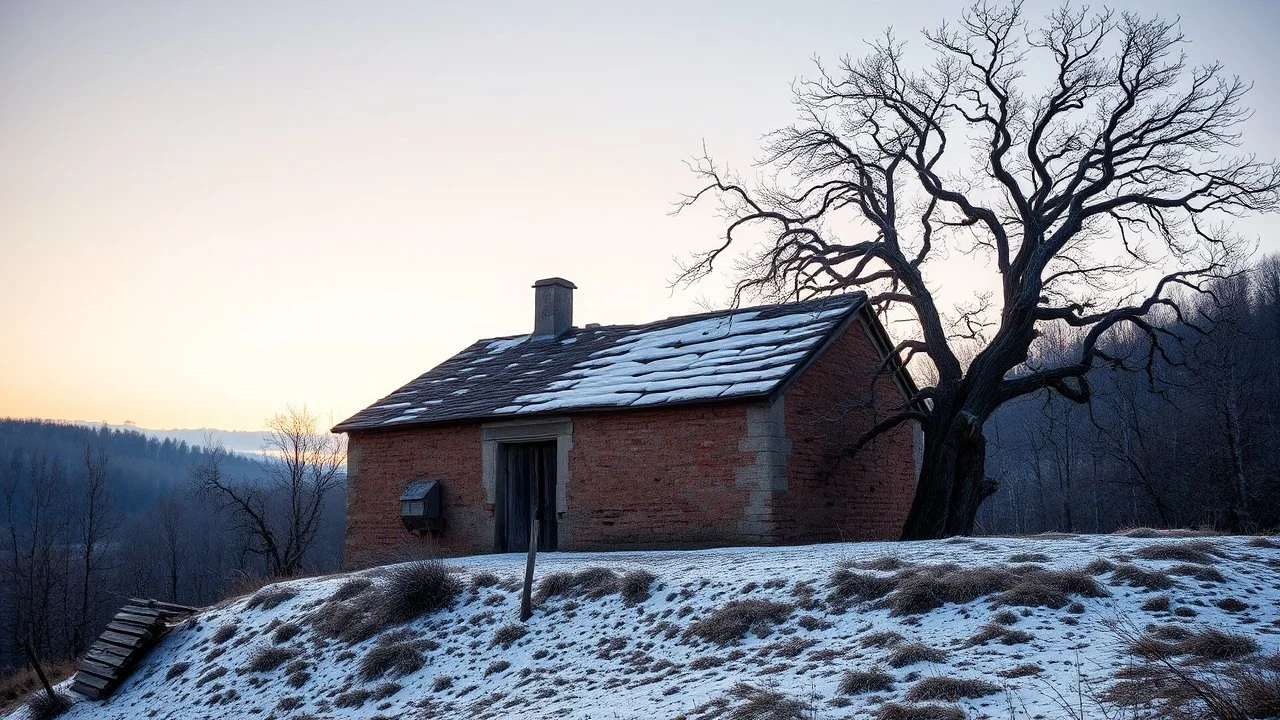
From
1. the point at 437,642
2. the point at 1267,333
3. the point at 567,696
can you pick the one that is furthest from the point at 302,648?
the point at 1267,333

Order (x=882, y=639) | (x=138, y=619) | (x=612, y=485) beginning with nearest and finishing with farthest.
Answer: (x=882, y=639) → (x=138, y=619) → (x=612, y=485)

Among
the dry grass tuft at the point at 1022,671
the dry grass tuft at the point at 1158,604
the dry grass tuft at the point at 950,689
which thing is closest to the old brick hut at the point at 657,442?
the dry grass tuft at the point at 1158,604

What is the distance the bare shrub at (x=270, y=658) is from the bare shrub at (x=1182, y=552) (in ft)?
32.2

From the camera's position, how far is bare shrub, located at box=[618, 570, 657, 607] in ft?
33.4

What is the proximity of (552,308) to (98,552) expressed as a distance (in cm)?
6719

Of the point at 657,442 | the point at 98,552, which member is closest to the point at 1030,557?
the point at 657,442

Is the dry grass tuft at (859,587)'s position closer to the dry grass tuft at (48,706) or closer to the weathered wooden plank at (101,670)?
the weathered wooden plank at (101,670)

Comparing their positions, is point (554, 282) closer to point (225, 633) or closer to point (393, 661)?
point (225, 633)

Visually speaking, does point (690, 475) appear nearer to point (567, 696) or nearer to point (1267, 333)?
point (567, 696)

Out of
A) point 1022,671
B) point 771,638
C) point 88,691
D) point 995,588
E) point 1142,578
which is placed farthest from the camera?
point 88,691

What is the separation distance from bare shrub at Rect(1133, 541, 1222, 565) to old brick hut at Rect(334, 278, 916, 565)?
5864 millimetres

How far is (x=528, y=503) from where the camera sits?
1731cm

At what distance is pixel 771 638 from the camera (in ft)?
27.6

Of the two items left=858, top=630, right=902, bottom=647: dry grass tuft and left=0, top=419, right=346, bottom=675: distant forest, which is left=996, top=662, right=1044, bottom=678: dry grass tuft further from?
left=0, top=419, right=346, bottom=675: distant forest
